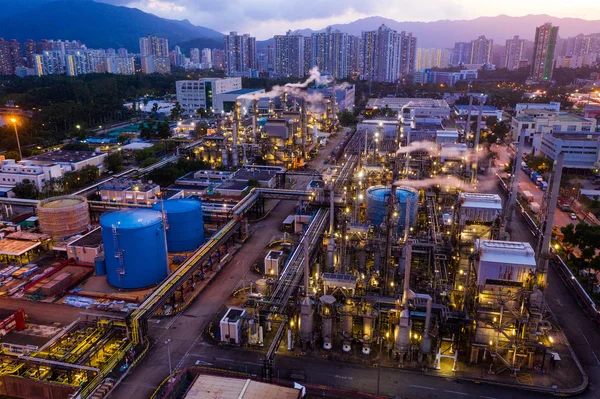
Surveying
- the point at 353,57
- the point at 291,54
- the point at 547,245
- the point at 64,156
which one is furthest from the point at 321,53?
the point at 547,245

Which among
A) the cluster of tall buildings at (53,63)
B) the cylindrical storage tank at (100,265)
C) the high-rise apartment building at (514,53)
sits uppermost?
the high-rise apartment building at (514,53)

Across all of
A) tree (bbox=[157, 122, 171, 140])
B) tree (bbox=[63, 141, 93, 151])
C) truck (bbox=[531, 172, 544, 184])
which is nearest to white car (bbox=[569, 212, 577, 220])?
truck (bbox=[531, 172, 544, 184])

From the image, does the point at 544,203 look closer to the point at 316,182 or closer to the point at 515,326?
the point at 515,326

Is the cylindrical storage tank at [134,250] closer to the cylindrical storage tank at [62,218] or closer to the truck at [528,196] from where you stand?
the cylindrical storage tank at [62,218]

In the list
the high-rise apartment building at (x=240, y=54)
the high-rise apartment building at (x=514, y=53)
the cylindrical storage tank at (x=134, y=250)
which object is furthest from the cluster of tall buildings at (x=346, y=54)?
the cylindrical storage tank at (x=134, y=250)

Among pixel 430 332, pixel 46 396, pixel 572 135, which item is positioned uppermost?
pixel 572 135

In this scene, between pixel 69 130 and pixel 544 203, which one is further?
pixel 69 130

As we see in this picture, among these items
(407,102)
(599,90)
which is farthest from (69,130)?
(599,90)
